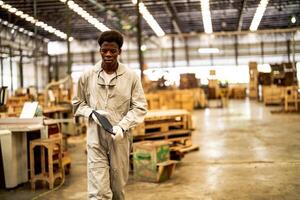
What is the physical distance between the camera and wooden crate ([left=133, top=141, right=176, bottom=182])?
5.61 metres

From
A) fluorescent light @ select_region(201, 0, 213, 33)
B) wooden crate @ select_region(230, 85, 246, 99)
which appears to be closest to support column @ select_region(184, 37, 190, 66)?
fluorescent light @ select_region(201, 0, 213, 33)

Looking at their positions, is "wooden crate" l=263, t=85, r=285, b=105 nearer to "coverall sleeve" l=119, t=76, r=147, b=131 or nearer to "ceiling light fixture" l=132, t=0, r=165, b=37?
"ceiling light fixture" l=132, t=0, r=165, b=37

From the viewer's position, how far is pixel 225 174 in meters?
5.90

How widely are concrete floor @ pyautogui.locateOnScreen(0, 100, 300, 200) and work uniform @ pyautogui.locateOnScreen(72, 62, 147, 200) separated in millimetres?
1808

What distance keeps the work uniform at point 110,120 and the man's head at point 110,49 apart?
77 millimetres

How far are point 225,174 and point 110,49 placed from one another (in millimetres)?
3569

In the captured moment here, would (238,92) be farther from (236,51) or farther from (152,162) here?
(152,162)

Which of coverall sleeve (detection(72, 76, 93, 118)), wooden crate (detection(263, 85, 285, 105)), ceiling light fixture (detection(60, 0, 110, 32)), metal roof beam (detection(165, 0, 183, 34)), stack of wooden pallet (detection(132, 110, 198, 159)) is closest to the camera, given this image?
coverall sleeve (detection(72, 76, 93, 118))

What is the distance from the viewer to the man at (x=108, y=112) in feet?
9.90

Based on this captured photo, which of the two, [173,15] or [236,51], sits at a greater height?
[173,15]

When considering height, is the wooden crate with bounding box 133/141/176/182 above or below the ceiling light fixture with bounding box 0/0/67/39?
below

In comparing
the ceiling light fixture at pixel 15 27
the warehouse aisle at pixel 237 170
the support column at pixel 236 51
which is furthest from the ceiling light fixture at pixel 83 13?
the support column at pixel 236 51

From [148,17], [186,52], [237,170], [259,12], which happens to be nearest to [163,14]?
[148,17]

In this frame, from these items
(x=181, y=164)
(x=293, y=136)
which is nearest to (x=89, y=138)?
(x=181, y=164)
